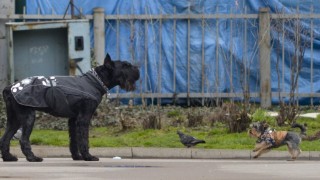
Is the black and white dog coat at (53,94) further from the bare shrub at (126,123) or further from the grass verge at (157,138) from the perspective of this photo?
the bare shrub at (126,123)

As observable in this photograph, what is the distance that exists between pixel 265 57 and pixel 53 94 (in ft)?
25.9

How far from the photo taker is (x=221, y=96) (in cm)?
1814

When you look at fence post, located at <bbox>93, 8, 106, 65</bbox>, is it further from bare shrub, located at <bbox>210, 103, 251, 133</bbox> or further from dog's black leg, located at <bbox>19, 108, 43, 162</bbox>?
dog's black leg, located at <bbox>19, 108, 43, 162</bbox>

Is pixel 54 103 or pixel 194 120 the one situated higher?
pixel 54 103

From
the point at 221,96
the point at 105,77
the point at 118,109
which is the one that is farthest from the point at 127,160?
the point at 221,96

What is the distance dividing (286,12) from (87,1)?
4228mm

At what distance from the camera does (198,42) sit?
18438mm

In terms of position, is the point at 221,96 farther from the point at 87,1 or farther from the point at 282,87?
the point at 87,1

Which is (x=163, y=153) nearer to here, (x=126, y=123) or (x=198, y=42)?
(x=126, y=123)

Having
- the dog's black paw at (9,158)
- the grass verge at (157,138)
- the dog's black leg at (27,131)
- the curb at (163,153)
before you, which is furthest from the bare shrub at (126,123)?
the dog's black leg at (27,131)

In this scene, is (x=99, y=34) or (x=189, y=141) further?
(x=99, y=34)

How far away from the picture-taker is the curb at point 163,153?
40.9ft

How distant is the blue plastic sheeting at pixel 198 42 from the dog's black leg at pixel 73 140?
260 inches

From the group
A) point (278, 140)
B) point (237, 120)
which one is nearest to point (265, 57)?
point (237, 120)
